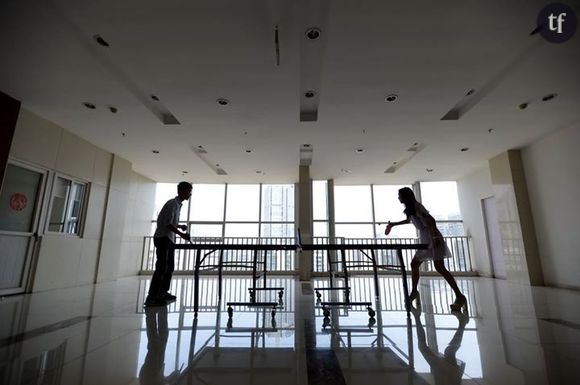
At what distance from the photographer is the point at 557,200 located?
16.4 ft

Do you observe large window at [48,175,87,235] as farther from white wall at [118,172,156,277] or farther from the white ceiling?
white wall at [118,172,156,277]

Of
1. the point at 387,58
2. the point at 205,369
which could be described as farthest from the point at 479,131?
the point at 205,369

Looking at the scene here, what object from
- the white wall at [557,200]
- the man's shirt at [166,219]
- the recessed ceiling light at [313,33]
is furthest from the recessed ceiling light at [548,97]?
the man's shirt at [166,219]

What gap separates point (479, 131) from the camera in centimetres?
495

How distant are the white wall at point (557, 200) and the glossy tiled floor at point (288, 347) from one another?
3120 mm

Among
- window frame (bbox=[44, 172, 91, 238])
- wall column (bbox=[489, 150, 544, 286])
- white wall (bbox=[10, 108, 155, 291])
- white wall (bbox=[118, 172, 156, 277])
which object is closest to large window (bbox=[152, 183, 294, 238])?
white wall (bbox=[118, 172, 156, 277])

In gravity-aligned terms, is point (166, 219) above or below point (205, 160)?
below

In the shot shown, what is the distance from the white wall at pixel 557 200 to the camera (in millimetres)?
4691

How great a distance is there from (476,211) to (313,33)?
282 inches

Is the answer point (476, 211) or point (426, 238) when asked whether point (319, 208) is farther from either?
point (426, 238)

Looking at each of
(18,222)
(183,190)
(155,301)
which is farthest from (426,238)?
(18,222)

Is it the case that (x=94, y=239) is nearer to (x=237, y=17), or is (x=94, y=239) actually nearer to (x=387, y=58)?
(x=237, y=17)

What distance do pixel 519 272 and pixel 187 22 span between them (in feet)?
23.9

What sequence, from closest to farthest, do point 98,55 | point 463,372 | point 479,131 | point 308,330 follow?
1. point 463,372
2. point 308,330
3. point 98,55
4. point 479,131
